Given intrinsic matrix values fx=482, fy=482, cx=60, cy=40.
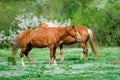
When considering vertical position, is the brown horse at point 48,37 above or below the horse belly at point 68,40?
above

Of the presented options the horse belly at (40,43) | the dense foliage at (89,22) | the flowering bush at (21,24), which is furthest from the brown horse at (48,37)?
the flowering bush at (21,24)

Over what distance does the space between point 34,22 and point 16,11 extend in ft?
18.7

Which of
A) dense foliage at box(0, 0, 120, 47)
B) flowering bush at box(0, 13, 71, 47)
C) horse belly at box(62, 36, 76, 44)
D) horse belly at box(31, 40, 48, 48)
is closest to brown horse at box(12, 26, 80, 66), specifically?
horse belly at box(31, 40, 48, 48)

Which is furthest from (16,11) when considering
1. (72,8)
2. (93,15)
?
(72,8)

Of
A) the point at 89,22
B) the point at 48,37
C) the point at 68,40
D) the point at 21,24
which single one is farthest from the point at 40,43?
the point at 89,22

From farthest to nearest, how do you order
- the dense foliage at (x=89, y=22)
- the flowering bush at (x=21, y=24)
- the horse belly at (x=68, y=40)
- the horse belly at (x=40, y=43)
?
the flowering bush at (x=21, y=24) → the dense foliage at (x=89, y=22) → the horse belly at (x=68, y=40) → the horse belly at (x=40, y=43)

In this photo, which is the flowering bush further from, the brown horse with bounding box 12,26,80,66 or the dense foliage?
the brown horse with bounding box 12,26,80,66

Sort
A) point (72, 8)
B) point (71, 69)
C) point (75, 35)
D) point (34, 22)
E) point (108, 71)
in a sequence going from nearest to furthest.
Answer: point (108, 71)
point (71, 69)
point (75, 35)
point (34, 22)
point (72, 8)

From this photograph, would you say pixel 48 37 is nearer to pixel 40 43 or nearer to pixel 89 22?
pixel 40 43

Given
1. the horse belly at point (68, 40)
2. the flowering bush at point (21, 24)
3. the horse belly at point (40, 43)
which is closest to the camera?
the horse belly at point (40, 43)

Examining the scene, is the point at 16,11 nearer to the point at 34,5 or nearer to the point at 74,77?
the point at 34,5

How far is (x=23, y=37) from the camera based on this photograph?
25547mm

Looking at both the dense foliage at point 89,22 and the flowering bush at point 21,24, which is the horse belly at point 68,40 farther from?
the flowering bush at point 21,24

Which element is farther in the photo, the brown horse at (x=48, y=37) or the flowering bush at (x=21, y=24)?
the flowering bush at (x=21, y=24)
